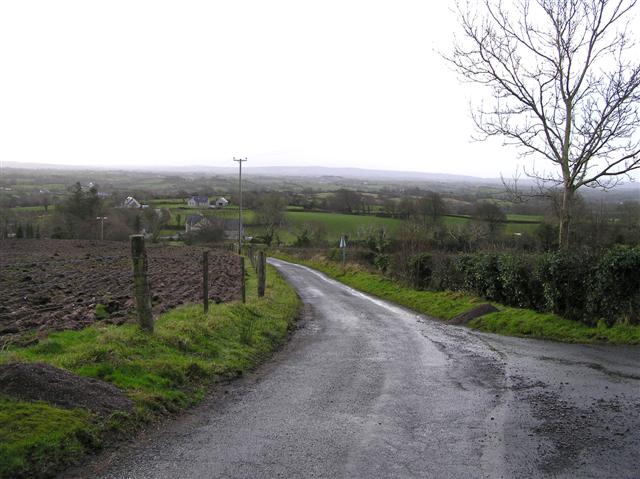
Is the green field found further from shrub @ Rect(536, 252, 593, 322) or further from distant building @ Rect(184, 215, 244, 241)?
shrub @ Rect(536, 252, 593, 322)

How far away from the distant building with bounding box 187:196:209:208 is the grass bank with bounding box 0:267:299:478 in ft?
345

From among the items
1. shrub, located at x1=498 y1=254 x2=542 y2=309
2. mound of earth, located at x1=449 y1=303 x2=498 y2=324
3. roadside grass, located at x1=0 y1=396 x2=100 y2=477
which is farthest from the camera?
mound of earth, located at x1=449 y1=303 x2=498 y2=324

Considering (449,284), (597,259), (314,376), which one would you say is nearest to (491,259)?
(449,284)

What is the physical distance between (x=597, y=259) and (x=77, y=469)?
43.8 feet

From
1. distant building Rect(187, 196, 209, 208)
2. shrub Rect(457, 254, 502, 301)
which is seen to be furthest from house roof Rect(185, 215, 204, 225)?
shrub Rect(457, 254, 502, 301)

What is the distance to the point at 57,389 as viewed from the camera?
6.40 m

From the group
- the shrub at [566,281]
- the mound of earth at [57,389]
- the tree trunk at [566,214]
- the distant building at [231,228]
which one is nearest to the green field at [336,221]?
the distant building at [231,228]

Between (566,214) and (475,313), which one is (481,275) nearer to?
(475,313)

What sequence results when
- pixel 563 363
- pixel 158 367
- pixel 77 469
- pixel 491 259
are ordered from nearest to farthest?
pixel 77 469, pixel 158 367, pixel 563 363, pixel 491 259

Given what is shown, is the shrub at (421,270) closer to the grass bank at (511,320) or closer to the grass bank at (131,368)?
the grass bank at (511,320)

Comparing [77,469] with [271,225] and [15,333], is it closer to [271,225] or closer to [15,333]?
[15,333]

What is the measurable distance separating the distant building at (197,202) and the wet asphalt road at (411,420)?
108100 millimetres

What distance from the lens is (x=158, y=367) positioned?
820 centimetres

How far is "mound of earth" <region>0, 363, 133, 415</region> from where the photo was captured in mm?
6230
